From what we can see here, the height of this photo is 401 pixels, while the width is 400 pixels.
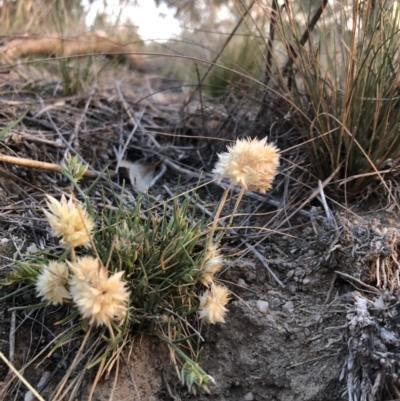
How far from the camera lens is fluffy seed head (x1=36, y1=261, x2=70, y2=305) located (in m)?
1.05

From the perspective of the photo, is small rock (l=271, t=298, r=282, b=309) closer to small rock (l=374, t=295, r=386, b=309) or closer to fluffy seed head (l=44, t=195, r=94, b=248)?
small rock (l=374, t=295, r=386, b=309)

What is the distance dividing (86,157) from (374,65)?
1167 mm

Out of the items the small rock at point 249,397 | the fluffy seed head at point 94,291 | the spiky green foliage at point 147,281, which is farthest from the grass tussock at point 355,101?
the fluffy seed head at point 94,291

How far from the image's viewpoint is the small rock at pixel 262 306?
1362 millimetres

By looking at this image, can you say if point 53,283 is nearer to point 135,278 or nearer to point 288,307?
point 135,278

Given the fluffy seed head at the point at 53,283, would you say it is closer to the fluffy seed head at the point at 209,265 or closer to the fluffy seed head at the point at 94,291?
the fluffy seed head at the point at 94,291

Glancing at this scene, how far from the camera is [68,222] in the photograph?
1.03 metres

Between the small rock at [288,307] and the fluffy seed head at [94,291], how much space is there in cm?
56

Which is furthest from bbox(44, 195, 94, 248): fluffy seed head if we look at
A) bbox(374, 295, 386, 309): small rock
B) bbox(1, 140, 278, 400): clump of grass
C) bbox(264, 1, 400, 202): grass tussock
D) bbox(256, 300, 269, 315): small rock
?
bbox(264, 1, 400, 202): grass tussock

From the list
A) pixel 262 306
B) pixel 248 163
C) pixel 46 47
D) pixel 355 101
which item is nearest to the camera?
pixel 248 163

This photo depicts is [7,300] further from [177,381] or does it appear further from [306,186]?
[306,186]

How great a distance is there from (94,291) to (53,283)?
0.14 m

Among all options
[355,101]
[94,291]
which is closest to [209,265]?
[94,291]

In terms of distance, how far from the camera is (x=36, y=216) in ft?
5.15
